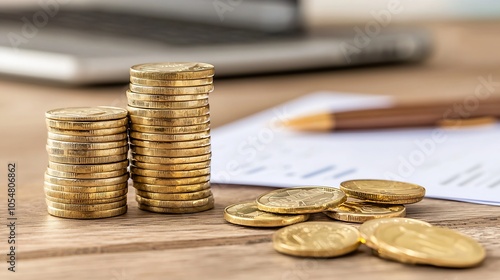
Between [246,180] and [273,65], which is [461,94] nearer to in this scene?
[273,65]

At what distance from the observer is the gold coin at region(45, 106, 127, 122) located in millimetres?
789

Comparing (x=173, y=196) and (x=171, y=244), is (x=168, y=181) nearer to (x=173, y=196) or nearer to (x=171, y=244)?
(x=173, y=196)

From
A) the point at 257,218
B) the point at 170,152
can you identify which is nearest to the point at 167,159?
the point at 170,152

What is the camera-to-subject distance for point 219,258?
0.68 meters

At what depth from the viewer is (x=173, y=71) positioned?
810 mm

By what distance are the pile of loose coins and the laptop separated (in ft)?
2.72

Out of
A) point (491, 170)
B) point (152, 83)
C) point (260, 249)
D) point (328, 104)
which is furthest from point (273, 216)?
point (328, 104)

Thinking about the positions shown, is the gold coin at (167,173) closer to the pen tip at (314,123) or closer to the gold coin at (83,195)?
the gold coin at (83,195)

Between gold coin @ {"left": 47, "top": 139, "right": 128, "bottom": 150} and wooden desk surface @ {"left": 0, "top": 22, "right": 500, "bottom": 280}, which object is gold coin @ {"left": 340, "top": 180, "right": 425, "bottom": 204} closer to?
wooden desk surface @ {"left": 0, "top": 22, "right": 500, "bottom": 280}

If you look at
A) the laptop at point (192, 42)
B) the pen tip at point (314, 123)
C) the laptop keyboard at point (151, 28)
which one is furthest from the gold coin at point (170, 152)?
the laptop keyboard at point (151, 28)

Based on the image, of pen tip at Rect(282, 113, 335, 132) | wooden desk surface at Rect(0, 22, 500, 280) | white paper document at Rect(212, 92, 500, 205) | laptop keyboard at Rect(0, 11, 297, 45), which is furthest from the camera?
laptop keyboard at Rect(0, 11, 297, 45)

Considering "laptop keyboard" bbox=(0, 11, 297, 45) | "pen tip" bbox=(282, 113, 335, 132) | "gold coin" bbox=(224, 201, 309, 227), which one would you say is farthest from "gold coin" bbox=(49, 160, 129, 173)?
"laptop keyboard" bbox=(0, 11, 297, 45)

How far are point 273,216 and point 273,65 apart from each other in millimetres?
1022

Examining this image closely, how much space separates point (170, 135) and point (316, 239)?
0.65ft
